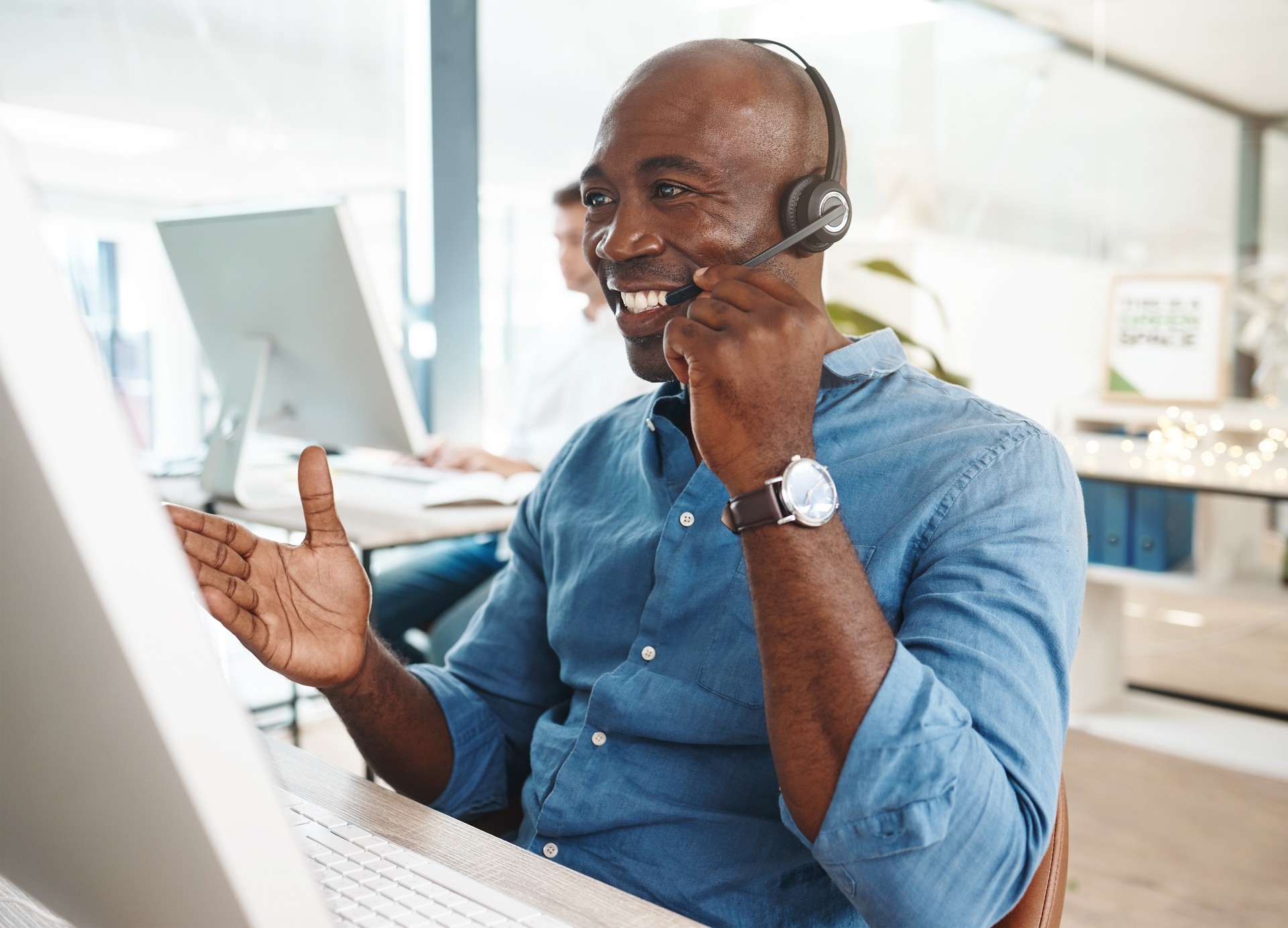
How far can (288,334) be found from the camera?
2092mm

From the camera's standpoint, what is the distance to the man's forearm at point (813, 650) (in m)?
0.71

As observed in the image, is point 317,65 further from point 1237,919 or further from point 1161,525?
point 1237,919

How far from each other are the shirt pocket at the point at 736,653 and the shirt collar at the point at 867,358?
0.19 metres

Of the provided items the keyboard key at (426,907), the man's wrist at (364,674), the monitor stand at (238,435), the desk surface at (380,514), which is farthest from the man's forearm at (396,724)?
the monitor stand at (238,435)

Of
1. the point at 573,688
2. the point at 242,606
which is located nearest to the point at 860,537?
the point at 573,688

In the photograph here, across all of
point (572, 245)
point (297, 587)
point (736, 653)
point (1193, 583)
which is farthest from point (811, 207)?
point (1193, 583)

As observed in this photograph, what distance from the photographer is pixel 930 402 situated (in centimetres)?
98

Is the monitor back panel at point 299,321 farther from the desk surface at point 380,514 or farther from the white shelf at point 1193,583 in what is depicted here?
the white shelf at point 1193,583

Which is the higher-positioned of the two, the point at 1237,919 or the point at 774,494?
the point at 774,494

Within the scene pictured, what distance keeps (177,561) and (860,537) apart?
26.2 inches

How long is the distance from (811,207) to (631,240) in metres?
0.17

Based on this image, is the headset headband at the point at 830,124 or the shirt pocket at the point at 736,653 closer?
the shirt pocket at the point at 736,653

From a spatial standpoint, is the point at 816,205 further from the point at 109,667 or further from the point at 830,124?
the point at 109,667

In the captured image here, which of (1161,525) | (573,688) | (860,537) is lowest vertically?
(1161,525)
